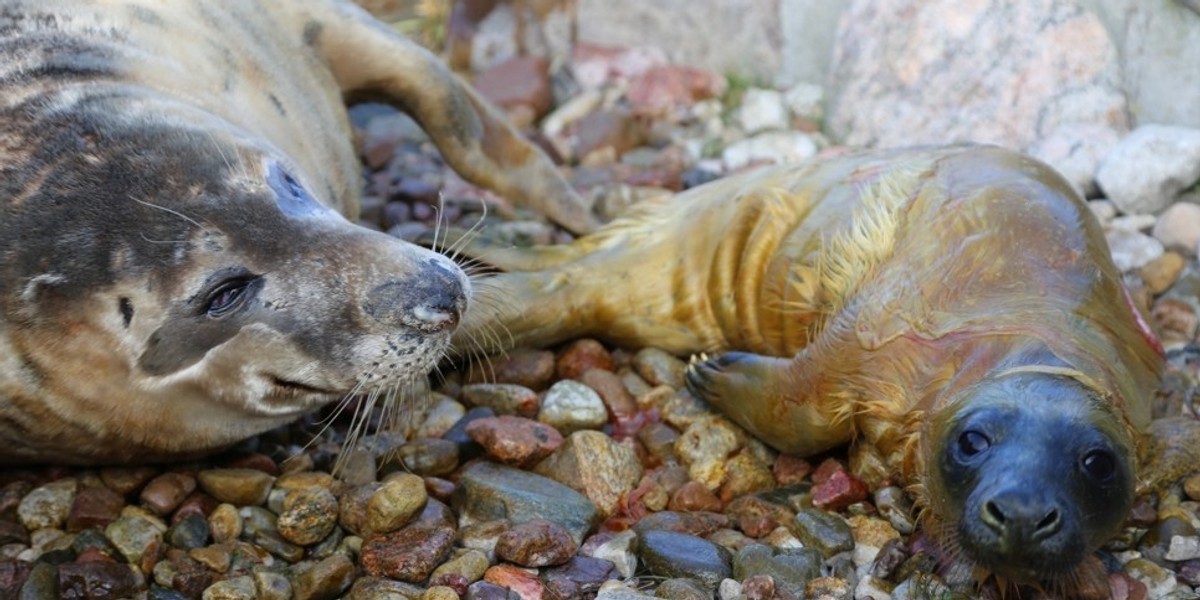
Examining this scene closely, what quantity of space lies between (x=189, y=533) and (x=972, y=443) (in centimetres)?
168

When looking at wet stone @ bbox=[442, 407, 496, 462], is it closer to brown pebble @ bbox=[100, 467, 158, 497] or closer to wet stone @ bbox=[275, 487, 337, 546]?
wet stone @ bbox=[275, 487, 337, 546]

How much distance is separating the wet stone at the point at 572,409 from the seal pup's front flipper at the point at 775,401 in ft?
0.89

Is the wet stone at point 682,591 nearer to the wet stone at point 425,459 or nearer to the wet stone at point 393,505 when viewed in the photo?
the wet stone at point 393,505

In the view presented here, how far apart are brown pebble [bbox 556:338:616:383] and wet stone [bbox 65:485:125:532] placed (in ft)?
3.88

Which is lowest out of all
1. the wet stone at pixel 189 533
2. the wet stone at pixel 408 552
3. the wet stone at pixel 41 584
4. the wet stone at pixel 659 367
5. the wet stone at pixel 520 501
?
the wet stone at pixel 659 367

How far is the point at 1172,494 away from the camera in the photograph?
311 centimetres

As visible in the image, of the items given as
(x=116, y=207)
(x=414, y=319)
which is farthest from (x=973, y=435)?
(x=116, y=207)

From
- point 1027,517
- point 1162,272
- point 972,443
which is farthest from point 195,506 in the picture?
point 1162,272

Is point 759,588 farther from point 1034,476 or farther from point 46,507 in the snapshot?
point 46,507

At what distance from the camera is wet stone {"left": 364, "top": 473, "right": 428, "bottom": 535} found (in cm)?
304

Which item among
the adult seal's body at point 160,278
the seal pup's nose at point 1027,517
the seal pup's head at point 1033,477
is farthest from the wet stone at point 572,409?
the seal pup's nose at point 1027,517

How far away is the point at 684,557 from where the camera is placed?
2938mm

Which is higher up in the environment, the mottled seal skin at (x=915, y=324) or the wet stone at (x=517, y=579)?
the mottled seal skin at (x=915, y=324)

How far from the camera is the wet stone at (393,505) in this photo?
3.04 m
